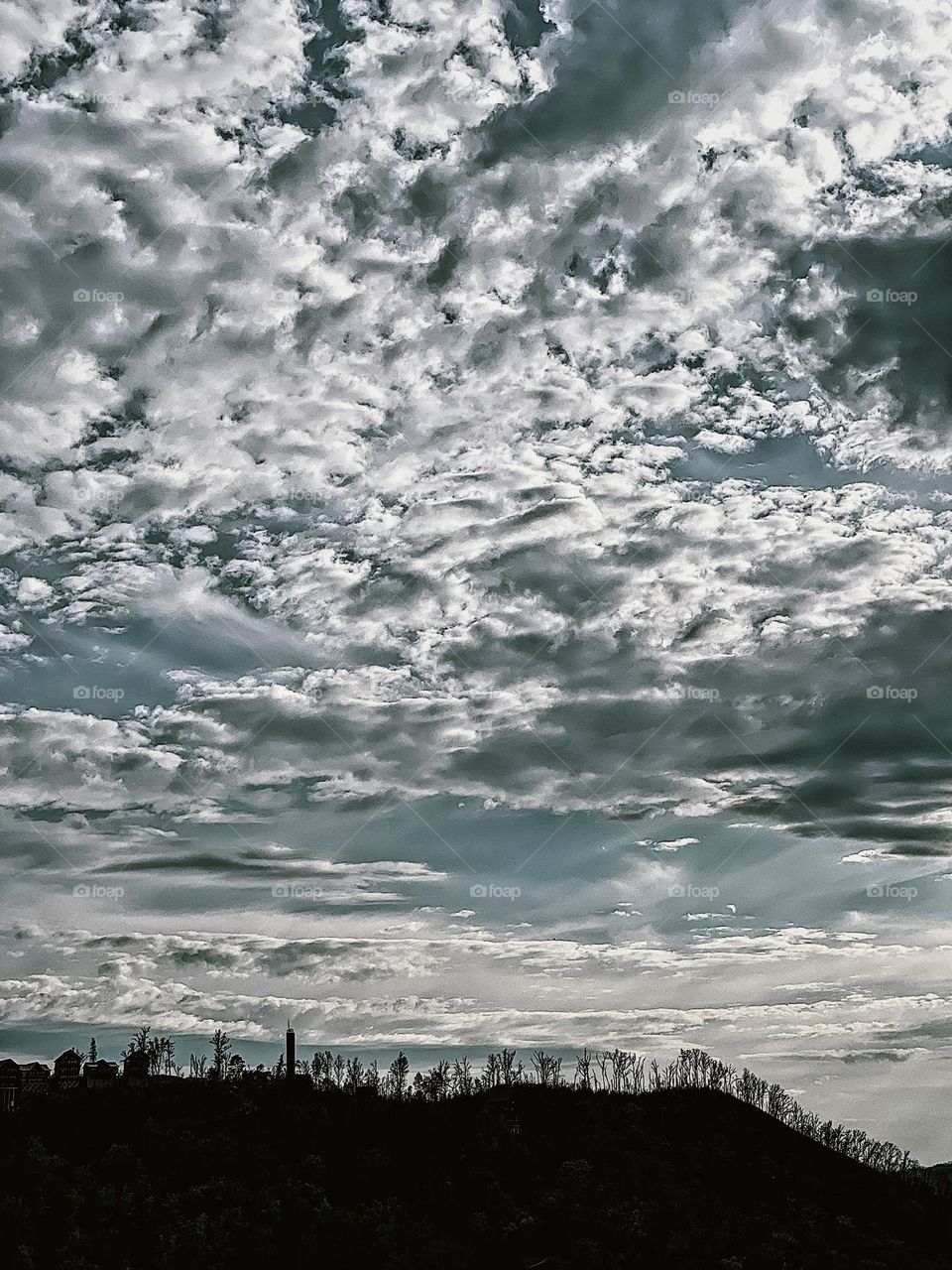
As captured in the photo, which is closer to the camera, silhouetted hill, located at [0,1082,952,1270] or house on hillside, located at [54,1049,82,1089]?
silhouetted hill, located at [0,1082,952,1270]

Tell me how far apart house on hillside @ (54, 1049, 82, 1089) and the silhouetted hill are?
11.1m

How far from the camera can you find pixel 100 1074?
117438 mm

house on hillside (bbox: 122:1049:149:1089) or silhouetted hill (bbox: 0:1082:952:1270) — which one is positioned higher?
house on hillside (bbox: 122:1049:149:1089)

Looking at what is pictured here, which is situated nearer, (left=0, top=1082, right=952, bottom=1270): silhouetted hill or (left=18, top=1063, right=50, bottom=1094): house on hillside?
(left=0, top=1082, right=952, bottom=1270): silhouetted hill

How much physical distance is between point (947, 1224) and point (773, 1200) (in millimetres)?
24679

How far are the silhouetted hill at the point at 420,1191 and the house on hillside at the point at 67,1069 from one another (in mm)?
11079

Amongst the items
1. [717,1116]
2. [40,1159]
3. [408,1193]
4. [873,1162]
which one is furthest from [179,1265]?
[873,1162]

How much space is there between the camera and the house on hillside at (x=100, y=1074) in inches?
4530

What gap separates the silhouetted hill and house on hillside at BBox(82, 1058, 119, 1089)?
842 cm

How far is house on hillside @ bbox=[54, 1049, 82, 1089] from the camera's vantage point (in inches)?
4535

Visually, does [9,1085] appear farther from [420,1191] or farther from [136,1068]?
[420,1191]

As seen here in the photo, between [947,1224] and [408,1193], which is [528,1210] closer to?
[408,1193]

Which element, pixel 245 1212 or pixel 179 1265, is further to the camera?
pixel 245 1212

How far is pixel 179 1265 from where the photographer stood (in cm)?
7350
